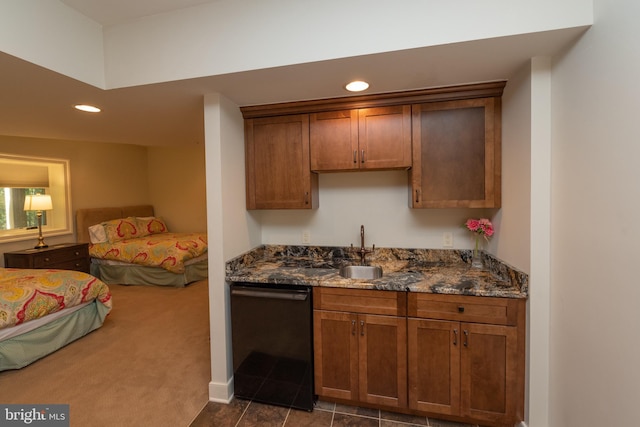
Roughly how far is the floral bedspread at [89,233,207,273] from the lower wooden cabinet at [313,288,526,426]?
11.1 feet

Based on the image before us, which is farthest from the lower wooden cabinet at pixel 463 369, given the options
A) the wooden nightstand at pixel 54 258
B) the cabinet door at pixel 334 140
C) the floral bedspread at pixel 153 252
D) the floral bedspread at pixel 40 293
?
the wooden nightstand at pixel 54 258

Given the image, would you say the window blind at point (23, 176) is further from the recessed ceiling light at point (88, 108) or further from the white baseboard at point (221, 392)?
the white baseboard at point (221, 392)

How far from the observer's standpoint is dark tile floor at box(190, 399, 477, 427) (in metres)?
1.79

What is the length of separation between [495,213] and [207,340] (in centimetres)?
278

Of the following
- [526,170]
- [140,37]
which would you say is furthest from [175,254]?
[526,170]

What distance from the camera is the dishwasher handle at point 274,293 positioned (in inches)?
72.9

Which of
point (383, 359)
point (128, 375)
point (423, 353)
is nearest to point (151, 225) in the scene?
point (128, 375)

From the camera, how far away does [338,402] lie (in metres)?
1.95

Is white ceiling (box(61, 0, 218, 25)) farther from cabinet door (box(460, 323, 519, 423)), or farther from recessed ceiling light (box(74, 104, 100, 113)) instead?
cabinet door (box(460, 323, 519, 423))

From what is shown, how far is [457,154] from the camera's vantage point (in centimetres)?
194

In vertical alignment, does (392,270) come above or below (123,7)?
below

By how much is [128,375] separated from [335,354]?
5.73ft

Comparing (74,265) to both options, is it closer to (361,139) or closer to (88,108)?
(88,108)

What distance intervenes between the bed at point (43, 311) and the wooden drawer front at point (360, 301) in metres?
2.47
